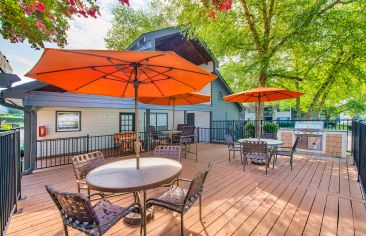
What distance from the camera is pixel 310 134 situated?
708 centimetres

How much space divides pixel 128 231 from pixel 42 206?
1937mm

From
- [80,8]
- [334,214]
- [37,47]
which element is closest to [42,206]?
[80,8]

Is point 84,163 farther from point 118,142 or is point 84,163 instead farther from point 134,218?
point 118,142

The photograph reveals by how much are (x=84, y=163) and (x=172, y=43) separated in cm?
910

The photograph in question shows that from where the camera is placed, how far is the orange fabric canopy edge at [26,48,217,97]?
1.83 metres

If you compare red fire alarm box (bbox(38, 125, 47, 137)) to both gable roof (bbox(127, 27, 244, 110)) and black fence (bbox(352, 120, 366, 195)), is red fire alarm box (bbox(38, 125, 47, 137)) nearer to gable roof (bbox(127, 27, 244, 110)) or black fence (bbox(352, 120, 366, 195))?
gable roof (bbox(127, 27, 244, 110))

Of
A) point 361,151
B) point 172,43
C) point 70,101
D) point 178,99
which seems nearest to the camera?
point 361,151

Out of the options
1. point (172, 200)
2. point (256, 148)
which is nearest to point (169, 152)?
point (172, 200)

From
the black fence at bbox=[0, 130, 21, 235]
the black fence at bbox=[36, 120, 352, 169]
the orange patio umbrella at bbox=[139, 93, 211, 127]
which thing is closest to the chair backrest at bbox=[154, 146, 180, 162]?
the black fence at bbox=[0, 130, 21, 235]

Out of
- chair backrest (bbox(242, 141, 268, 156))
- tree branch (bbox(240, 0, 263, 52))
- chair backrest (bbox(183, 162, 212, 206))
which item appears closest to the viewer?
chair backrest (bbox(183, 162, 212, 206))

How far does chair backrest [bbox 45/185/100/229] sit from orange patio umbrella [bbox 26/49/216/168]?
879 millimetres

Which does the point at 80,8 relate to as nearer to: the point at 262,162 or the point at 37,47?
the point at 37,47

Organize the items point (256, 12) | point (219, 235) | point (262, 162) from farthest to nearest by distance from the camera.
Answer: point (256, 12), point (262, 162), point (219, 235)

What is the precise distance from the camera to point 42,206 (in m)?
3.34
